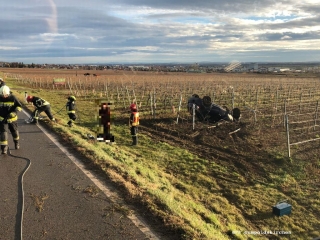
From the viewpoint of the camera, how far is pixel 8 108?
815 cm

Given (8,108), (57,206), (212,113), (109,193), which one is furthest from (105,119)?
(212,113)

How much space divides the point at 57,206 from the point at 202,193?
400 cm

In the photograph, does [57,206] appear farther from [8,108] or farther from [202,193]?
[8,108]

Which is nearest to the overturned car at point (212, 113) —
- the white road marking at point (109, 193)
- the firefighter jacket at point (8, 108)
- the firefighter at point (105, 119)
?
the white road marking at point (109, 193)

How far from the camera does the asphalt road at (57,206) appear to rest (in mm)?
4227

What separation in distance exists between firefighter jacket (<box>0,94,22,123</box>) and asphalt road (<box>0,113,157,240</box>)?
1194 mm

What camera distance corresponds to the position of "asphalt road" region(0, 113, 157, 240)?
13.9 feet

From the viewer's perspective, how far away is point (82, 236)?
163 inches

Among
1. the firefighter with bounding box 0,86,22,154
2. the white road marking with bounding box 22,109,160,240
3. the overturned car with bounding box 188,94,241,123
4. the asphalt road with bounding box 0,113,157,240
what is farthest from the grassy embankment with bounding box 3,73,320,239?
the overturned car with bounding box 188,94,241,123

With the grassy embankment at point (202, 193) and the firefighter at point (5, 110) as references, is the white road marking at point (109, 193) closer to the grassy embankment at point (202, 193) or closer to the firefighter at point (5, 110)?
the grassy embankment at point (202, 193)

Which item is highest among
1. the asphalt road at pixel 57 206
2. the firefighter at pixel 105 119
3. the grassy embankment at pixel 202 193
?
the firefighter at pixel 105 119

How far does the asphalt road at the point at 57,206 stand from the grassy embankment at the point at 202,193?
1.85ft

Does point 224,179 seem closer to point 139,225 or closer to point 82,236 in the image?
point 139,225

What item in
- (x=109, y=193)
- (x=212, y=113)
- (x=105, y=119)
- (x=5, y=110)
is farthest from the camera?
(x=212, y=113)
